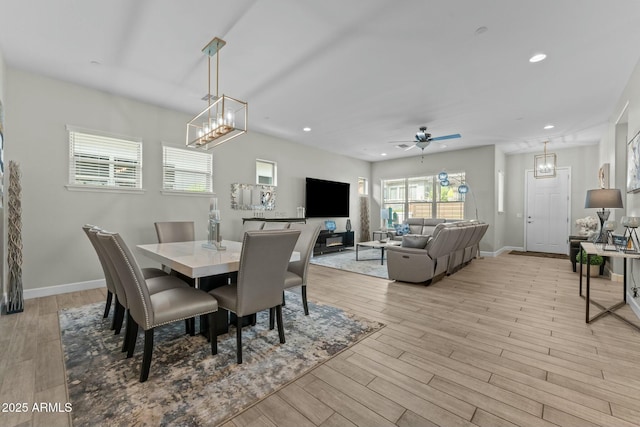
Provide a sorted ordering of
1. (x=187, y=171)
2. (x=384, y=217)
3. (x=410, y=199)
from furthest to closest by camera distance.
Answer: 1. (x=384, y=217)
2. (x=410, y=199)
3. (x=187, y=171)

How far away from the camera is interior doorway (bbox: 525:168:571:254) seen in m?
7.52

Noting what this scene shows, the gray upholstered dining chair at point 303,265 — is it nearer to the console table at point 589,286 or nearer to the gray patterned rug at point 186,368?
the gray patterned rug at point 186,368

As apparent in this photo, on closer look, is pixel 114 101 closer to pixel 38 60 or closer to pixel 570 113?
pixel 38 60

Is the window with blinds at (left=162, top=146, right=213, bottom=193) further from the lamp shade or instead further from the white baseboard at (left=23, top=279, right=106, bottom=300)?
the lamp shade

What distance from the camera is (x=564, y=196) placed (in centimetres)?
752

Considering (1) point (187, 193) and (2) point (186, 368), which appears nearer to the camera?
(2) point (186, 368)

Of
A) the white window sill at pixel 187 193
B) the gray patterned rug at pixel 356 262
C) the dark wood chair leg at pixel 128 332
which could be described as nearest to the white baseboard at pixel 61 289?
the white window sill at pixel 187 193

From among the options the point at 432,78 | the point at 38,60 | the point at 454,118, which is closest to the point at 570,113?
the point at 454,118

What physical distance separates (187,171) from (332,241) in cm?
401

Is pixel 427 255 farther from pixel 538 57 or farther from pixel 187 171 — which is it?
pixel 187 171

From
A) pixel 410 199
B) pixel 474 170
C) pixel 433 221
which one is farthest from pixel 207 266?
pixel 410 199

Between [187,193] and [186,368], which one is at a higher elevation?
[187,193]

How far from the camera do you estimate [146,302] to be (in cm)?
186

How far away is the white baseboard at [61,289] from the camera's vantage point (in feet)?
11.9
